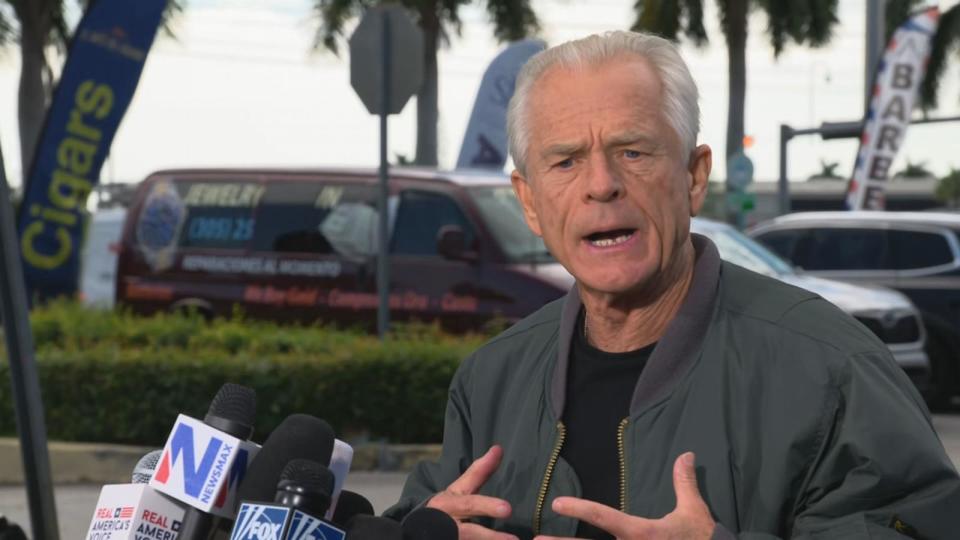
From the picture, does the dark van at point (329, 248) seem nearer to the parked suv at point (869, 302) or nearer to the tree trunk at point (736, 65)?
the parked suv at point (869, 302)

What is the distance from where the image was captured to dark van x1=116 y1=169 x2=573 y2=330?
12.5m

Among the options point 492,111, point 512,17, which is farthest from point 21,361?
point 512,17

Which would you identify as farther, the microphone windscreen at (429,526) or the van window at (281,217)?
the van window at (281,217)

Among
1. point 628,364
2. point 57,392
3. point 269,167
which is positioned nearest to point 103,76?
point 269,167

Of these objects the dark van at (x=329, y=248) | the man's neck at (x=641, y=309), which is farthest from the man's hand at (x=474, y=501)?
the dark van at (x=329, y=248)

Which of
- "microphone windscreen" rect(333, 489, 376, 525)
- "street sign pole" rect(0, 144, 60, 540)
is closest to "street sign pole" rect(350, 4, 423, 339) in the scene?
"street sign pole" rect(0, 144, 60, 540)

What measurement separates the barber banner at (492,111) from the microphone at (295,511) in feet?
59.0

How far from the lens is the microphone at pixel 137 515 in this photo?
7.74 ft

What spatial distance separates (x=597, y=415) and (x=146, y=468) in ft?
2.12

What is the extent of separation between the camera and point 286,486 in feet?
7.11

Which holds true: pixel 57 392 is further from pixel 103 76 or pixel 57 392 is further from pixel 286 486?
pixel 286 486

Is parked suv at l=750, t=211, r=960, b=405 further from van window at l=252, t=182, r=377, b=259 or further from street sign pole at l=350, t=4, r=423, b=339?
street sign pole at l=350, t=4, r=423, b=339

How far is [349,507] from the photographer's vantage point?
2.50m

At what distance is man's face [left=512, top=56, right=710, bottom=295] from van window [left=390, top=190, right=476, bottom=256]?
10069 millimetres
